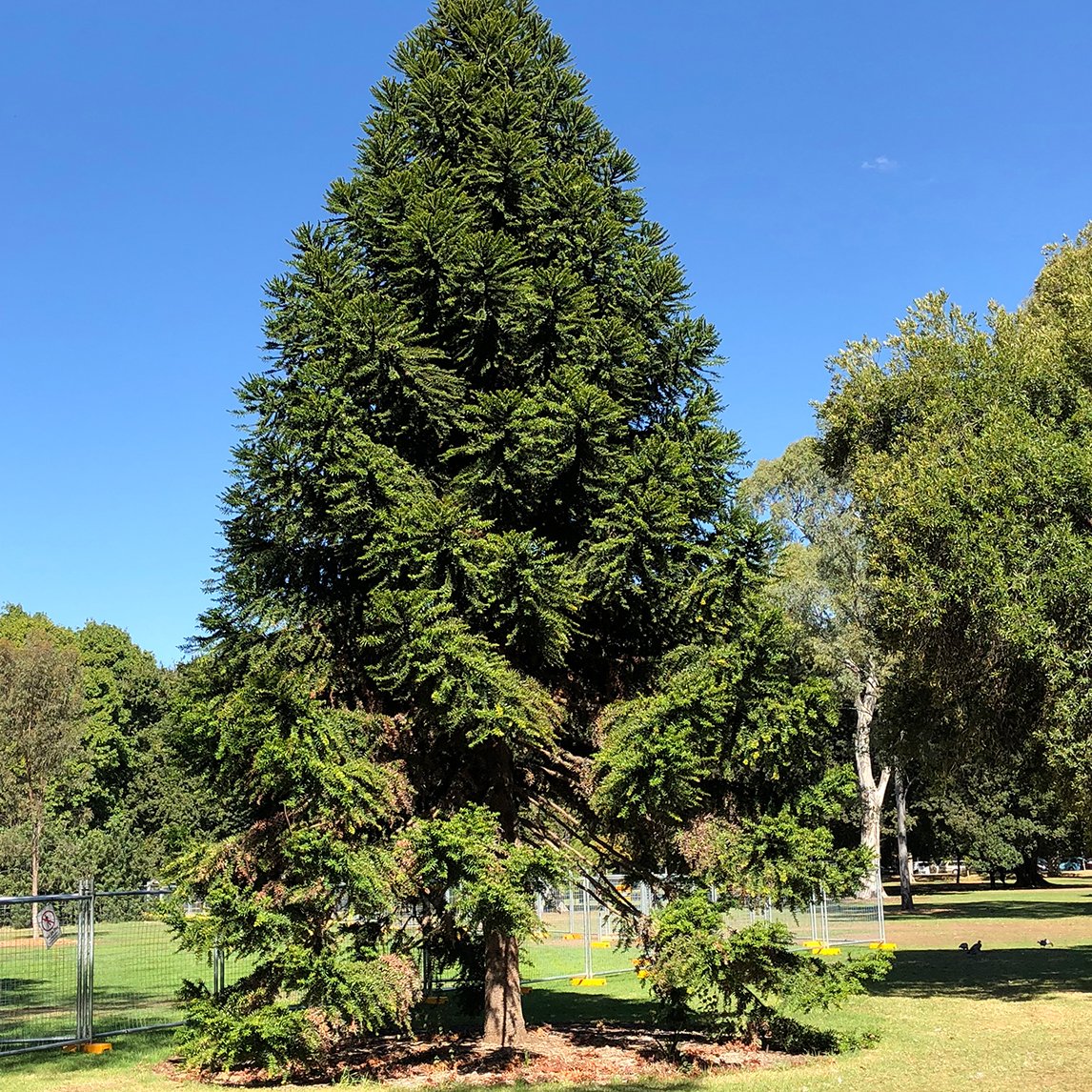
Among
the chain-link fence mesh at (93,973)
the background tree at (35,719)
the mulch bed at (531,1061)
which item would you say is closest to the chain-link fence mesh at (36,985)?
the chain-link fence mesh at (93,973)

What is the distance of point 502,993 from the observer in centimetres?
1413

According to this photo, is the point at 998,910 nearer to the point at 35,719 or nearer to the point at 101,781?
the point at 35,719

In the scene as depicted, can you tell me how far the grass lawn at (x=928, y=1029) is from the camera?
11.6 metres

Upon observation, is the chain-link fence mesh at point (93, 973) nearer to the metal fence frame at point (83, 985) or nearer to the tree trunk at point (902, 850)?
the metal fence frame at point (83, 985)

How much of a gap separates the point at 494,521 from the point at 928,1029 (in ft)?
31.1

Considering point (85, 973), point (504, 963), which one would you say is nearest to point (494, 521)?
point (504, 963)

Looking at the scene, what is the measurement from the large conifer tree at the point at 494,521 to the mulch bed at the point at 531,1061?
2.86 feet

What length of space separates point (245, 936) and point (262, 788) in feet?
5.45

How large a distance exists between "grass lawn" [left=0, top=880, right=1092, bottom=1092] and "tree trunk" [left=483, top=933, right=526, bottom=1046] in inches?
113

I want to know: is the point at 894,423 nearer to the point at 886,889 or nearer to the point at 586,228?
the point at 586,228

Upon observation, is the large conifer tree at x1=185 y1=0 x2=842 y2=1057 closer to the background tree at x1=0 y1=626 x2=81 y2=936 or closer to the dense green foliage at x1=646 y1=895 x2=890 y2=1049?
the dense green foliage at x1=646 y1=895 x2=890 y2=1049

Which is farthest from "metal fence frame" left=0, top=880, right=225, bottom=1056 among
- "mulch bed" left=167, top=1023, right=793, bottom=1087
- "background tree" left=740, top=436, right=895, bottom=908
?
"background tree" left=740, top=436, right=895, bottom=908

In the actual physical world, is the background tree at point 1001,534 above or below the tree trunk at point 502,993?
above

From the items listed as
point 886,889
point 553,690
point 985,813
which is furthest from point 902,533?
point 886,889
